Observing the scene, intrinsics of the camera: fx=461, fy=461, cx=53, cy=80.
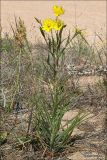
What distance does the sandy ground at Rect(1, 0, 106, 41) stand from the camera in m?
9.48

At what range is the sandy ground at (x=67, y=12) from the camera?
31.1 ft

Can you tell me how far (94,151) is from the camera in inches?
131

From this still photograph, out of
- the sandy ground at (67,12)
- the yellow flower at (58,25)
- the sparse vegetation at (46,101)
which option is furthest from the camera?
the sandy ground at (67,12)

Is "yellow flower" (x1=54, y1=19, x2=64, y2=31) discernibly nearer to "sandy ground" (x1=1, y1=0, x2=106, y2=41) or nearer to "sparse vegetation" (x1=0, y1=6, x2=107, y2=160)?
"sparse vegetation" (x1=0, y1=6, x2=107, y2=160)

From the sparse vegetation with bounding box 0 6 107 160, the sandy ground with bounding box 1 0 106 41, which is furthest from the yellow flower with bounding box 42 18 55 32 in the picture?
the sandy ground with bounding box 1 0 106 41

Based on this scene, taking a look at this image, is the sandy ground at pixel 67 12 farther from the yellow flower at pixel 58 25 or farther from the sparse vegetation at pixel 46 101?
the yellow flower at pixel 58 25

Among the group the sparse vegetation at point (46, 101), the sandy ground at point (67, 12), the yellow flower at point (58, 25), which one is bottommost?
the sparse vegetation at point (46, 101)

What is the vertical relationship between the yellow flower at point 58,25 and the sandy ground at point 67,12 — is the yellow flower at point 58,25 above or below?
below

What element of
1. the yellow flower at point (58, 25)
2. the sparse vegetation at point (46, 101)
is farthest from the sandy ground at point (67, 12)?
the yellow flower at point (58, 25)

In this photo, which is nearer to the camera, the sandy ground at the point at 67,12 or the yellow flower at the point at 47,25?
the yellow flower at the point at 47,25

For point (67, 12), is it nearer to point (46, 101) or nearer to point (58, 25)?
point (46, 101)

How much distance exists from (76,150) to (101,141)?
24cm

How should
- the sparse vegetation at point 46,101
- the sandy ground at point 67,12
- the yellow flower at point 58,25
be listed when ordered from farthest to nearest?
the sandy ground at point 67,12 → the sparse vegetation at point 46,101 → the yellow flower at point 58,25

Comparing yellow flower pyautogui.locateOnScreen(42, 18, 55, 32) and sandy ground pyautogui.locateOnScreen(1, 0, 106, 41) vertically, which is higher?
sandy ground pyautogui.locateOnScreen(1, 0, 106, 41)
